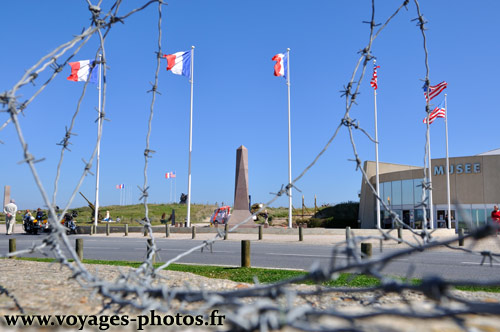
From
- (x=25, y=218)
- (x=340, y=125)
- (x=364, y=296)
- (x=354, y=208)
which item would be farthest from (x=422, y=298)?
(x=354, y=208)

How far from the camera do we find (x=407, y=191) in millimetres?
37188

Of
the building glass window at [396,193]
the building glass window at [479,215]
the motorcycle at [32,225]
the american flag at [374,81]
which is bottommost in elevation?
the motorcycle at [32,225]

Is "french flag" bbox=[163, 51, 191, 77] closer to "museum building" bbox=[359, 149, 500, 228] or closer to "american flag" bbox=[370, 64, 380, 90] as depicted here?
"american flag" bbox=[370, 64, 380, 90]

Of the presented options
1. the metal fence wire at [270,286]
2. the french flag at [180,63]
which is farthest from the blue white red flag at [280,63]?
the metal fence wire at [270,286]

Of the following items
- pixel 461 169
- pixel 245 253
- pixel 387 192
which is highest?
pixel 461 169

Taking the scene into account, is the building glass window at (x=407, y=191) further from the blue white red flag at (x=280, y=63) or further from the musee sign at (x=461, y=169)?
the blue white red flag at (x=280, y=63)

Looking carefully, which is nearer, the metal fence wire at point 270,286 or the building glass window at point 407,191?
the metal fence wire at point 270,286

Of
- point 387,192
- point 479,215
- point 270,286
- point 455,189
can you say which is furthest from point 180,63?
point 270,286

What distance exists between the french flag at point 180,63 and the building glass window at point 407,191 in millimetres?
21872

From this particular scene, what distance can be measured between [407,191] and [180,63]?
23.2 metres

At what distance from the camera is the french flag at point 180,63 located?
25.3m

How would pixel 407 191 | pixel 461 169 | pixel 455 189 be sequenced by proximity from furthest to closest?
pixel 407 191 < pixel 455 189 < pixel 461 169

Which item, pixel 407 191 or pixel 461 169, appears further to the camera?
pixel 407 191

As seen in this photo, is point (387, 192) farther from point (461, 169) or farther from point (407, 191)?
point (461, 169)
